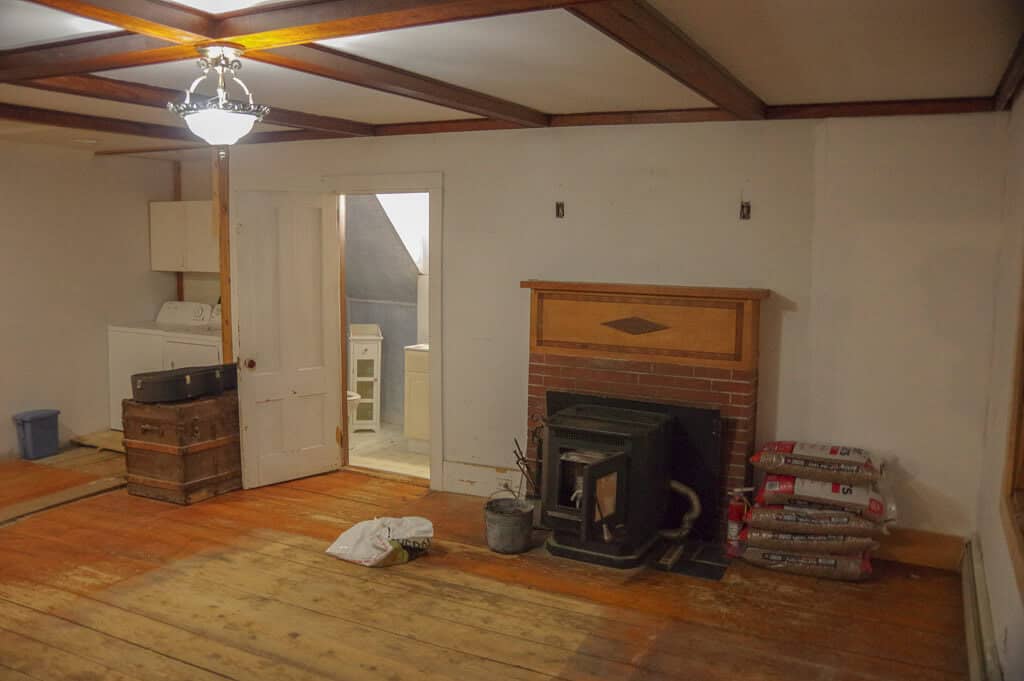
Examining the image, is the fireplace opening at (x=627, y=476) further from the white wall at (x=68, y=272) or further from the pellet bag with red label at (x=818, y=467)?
the white wall at (x=68, y=272)

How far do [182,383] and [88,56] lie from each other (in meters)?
2.68

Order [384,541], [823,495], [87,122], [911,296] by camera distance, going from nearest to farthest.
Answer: [823,495]
[911,296]
[384,541]
[87,122]

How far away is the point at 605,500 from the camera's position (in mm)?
3971

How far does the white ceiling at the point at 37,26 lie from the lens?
239 centimetres

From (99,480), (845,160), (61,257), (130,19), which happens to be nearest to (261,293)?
(99,480)

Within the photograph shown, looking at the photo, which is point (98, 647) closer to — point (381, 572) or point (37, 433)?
point (381, 572)

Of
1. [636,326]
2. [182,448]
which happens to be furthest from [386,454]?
[636,326]

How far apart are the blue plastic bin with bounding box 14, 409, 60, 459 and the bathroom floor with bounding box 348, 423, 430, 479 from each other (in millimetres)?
2162

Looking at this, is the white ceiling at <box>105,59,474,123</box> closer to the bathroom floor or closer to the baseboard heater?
the bathroom floor

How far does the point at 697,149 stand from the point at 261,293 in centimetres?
281

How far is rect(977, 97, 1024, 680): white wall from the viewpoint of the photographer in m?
2.68

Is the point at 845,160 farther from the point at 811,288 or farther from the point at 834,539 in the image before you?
the point at 834,539

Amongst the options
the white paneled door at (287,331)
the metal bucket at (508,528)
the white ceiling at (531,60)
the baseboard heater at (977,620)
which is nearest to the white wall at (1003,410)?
the baseboard heater at (977,620)

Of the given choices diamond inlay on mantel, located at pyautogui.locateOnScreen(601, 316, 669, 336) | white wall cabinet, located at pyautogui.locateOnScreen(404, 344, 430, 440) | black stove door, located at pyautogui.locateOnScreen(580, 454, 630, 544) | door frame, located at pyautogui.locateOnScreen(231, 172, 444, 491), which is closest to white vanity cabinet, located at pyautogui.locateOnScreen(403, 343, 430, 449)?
white wall cabinet, located at pyautogui.locateOnScreen(404, 344, 430, 440)
